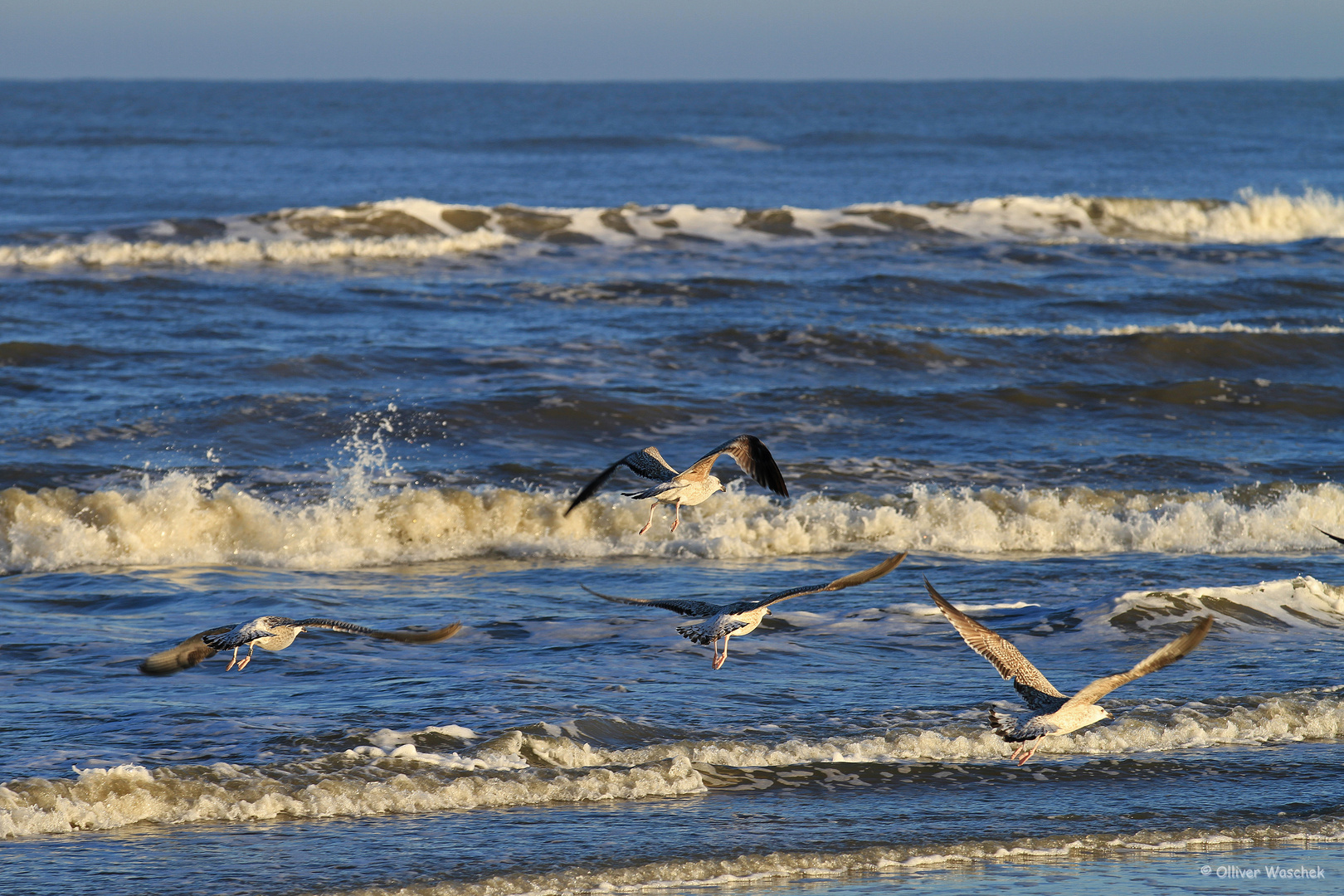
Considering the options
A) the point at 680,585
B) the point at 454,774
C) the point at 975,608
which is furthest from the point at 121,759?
the point at 975,608

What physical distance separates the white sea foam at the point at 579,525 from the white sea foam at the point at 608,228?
1345 cm

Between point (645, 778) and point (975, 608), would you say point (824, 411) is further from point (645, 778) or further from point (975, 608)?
point (645, 778)

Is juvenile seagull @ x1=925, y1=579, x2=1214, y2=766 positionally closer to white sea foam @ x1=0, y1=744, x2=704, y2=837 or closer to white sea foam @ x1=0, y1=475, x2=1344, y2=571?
white sea foam @ x1=0, y1=744, x2=704, y2=837

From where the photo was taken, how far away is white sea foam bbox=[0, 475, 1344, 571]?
36.9 feet

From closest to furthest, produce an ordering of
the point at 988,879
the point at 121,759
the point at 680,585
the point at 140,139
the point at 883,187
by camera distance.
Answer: the point at 988,879 → the point at 121,759 → the point at 680,585 → the point at 883,187 → the point at 140,139

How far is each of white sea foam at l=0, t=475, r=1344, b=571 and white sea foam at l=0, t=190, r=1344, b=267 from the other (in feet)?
44.1

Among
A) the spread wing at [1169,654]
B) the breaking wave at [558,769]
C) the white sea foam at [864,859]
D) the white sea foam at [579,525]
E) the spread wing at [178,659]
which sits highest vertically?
the spread wing at [1169,654]

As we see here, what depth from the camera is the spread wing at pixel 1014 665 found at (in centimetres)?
541

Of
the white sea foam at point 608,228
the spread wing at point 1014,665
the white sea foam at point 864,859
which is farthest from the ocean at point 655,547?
the spread wing at point 1014,665

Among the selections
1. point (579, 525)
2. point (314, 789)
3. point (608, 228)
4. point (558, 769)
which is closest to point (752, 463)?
point (558, 769)

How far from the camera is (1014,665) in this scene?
5656 mm

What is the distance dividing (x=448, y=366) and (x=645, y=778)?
11213 millimetres

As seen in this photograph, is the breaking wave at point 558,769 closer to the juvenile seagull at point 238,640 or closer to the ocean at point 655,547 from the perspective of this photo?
the ocean at point 655,547

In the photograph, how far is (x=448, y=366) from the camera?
17234 millimetres
